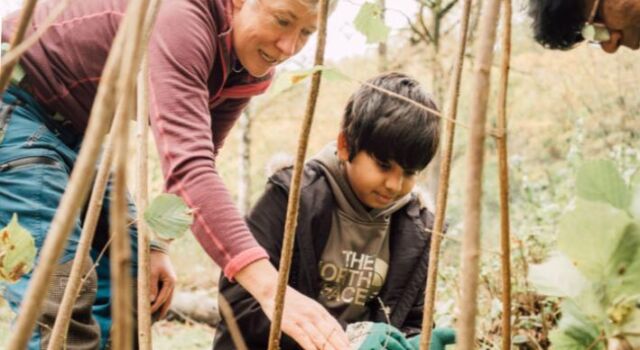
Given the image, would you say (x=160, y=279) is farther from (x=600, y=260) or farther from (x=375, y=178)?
(x=600, y=260)

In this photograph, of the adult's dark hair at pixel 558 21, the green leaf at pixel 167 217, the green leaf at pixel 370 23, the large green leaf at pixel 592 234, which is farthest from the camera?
the adult's dark hair at pixel 558 21

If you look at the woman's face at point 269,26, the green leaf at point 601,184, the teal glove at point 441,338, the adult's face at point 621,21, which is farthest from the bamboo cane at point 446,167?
the adult's face at point 621,21

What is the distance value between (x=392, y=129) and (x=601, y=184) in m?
1.45

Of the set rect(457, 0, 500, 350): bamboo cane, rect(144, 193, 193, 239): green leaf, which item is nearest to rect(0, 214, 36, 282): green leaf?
rect(144, 193, 193, 239): green leaf

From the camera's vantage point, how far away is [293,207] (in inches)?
27.6

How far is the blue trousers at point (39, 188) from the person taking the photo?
4.31ft

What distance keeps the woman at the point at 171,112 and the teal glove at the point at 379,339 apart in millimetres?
163

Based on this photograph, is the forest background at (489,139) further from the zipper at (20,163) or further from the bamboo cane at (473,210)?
the zipper at (20,163)

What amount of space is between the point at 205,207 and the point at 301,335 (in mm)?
294

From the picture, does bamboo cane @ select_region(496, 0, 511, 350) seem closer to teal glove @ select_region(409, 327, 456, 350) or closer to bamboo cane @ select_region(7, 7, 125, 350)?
bamboo cane @ select_region(7, 7, 125, 350)

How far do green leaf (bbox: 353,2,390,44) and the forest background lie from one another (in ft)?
0.07

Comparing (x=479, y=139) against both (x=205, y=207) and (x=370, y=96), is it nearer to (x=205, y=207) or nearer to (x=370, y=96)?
(x=205, y=207)

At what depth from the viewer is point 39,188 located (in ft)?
4.50

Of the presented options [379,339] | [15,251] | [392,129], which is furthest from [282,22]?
[15,251]
